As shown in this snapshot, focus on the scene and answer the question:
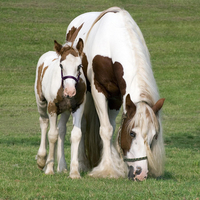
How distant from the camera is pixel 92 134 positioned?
7.63 meters

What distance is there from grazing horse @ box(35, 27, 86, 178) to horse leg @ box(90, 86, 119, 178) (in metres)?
0.46

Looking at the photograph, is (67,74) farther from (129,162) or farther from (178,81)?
(178,81)

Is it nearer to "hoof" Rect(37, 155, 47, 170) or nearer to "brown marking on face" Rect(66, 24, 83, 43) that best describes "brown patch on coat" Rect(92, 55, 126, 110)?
"hoof" Rect(37, 155, 47, 170)

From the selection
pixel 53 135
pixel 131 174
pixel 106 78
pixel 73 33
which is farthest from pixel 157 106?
pixel 73 33

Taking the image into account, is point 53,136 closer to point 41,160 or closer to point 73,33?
point 41,160

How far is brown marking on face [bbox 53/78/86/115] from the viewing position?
6234mm

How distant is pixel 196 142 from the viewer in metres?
11.6

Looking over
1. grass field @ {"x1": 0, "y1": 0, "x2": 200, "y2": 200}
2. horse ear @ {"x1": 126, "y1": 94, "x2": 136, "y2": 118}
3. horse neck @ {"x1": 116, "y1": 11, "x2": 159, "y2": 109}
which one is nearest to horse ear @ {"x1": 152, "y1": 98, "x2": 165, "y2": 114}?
horse neck @ {"x1": 116, "y1": 11, "x2": 159, "y2": 109}

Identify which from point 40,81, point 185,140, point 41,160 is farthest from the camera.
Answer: point 185,140

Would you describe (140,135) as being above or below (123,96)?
below

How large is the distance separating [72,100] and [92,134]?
5.02ft

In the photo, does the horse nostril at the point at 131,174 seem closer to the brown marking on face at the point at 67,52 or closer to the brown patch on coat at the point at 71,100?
the brown patch on coat at the point at 71,100

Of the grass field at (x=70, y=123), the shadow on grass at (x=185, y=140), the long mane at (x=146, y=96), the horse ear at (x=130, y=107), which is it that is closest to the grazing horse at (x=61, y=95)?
the grass field at (x=70, y=123)

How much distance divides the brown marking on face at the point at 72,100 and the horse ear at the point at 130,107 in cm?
79
